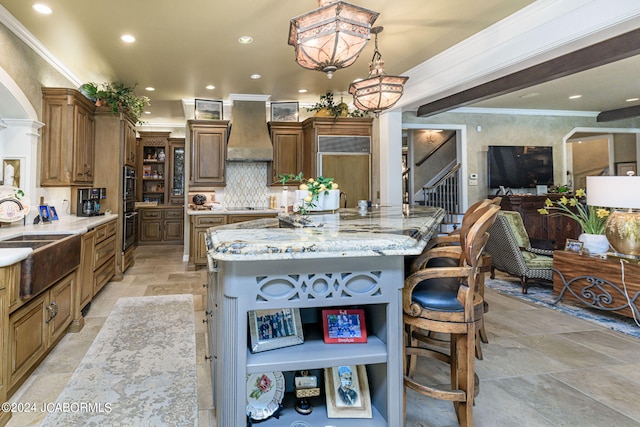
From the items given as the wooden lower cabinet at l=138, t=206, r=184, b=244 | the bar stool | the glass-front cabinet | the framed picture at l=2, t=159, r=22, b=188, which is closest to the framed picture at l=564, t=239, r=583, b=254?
the bar stool

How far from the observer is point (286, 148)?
6242 millimetres

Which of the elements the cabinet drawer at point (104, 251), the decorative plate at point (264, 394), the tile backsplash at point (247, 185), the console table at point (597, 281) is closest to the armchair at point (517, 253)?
the console table at point (597, 281)

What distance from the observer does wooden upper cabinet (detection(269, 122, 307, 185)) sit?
6.21m

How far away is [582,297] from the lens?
142 inches

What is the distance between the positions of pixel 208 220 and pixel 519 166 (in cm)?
620

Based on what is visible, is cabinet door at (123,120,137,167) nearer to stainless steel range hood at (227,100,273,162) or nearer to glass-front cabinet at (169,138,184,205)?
stainless steel range hood at (227,100,273,162)

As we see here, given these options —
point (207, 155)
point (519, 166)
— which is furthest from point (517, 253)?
point (207, 155)

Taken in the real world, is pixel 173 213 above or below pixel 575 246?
above

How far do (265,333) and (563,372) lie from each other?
213cm

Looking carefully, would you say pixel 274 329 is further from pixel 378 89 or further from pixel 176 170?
pixel 176 170

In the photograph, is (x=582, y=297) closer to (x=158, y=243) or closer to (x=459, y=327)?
(x=459, y=327)

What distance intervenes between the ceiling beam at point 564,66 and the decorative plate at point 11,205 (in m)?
5.64

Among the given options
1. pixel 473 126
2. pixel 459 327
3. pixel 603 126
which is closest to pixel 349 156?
pixel 473 126

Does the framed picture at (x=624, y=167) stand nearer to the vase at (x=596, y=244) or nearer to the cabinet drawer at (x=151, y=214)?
the vase at (x=596, y=244)
